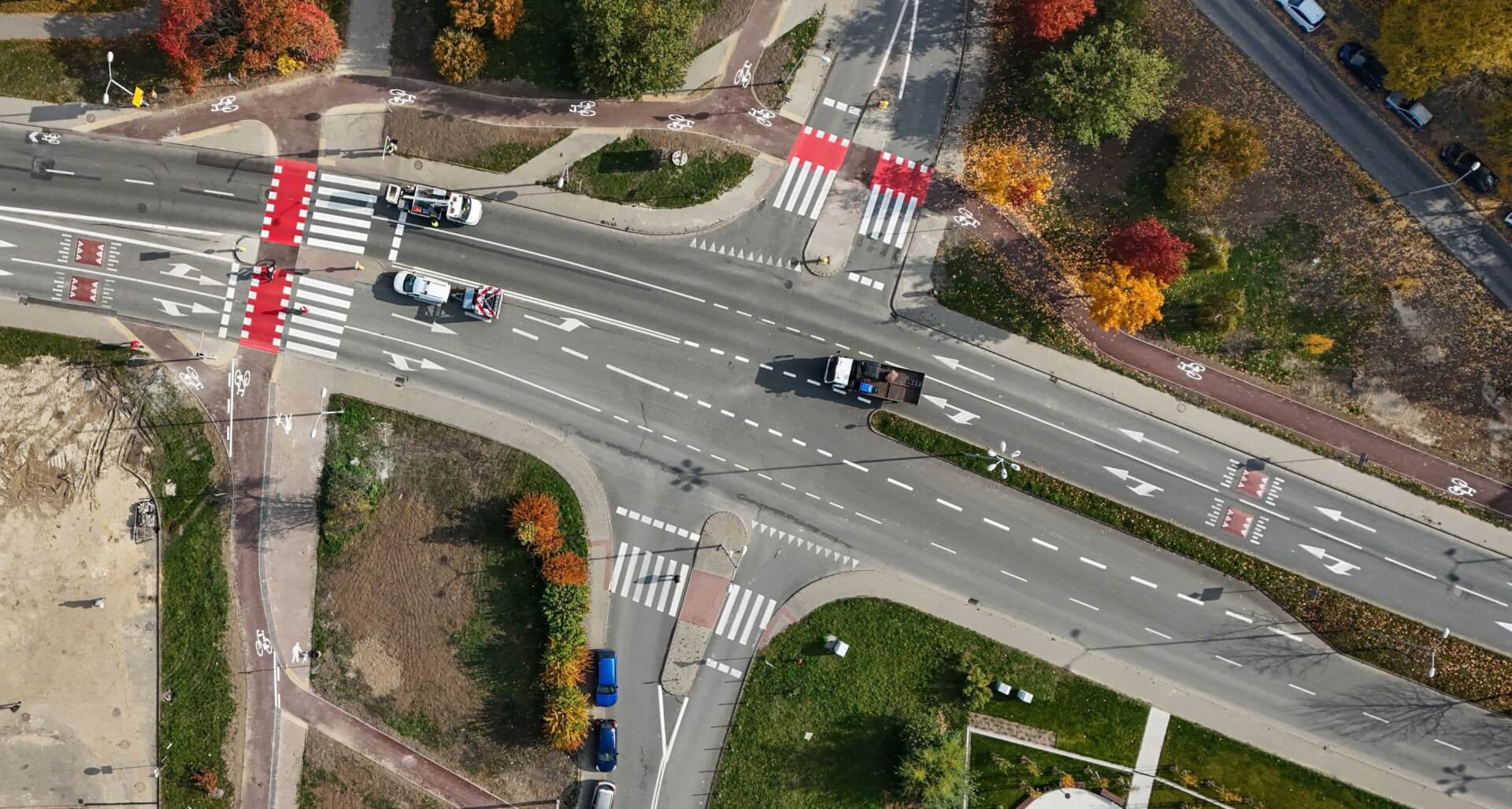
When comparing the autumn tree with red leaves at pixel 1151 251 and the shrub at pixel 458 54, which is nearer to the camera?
the autumn tree with red leaves at pixel 1151 251

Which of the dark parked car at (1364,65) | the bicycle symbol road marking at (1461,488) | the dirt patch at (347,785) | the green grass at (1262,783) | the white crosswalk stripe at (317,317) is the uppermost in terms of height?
the dark parked car at (1364,65)

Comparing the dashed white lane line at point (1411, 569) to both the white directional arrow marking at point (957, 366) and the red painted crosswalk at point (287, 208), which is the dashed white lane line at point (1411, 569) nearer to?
the white directional arrow marking at point (957, 366)

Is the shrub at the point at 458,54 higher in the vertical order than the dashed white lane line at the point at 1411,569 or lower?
higher

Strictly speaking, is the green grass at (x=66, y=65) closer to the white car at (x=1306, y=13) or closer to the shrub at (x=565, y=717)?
the shrub at (x=565, y=717)

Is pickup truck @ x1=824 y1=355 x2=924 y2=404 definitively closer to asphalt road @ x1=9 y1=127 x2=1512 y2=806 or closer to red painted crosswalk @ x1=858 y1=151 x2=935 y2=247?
asphalt road @ x1=9 y1=127 x2=1512 y2=806

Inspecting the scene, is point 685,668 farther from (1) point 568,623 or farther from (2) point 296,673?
(2) point 296,673

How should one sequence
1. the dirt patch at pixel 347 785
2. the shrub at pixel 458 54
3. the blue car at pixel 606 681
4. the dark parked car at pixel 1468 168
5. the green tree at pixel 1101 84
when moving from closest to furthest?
the green tree at pixel 1101 84 < the blue car at pixel 606 681 < the shrub at pixel 458 54 < the dirt patch at pixel 347 785 < the dark parked car at pixel 1468 168

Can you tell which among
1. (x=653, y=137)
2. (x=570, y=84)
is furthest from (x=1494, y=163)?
(x=570, y=84)

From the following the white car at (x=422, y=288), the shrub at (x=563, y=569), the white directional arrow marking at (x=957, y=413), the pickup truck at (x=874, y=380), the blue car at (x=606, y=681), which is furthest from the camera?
the white directional arrow marking at (x=957, y=413)

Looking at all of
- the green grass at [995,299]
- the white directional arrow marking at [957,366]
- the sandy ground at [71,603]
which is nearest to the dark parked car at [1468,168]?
the green grass at [995,299]

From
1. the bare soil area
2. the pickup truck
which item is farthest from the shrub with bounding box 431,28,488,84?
the pickup truck
